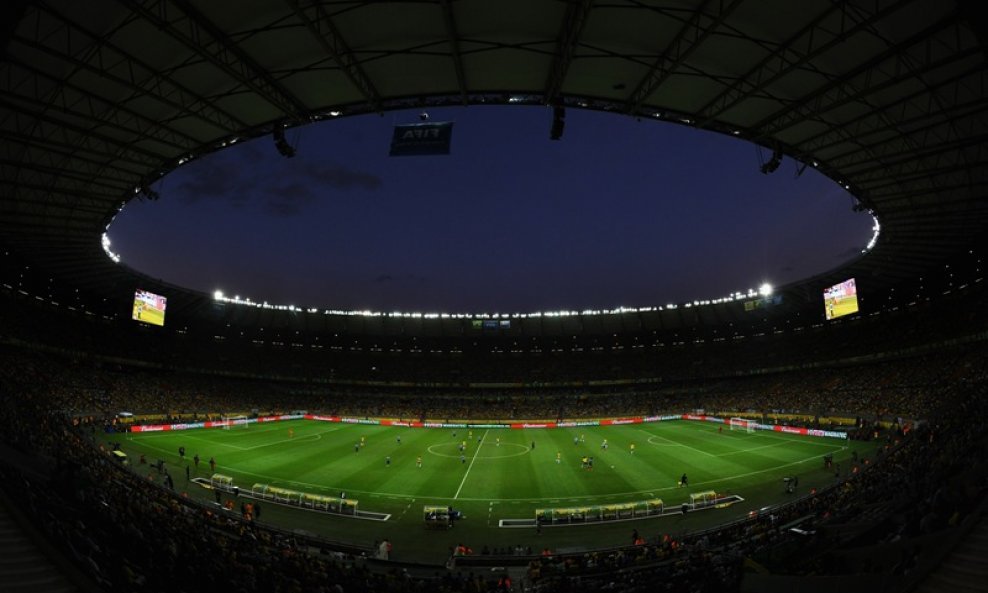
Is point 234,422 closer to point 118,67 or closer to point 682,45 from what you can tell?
point 118,67

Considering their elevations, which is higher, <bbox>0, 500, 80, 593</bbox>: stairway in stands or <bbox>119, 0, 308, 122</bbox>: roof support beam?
<bbox>119, 0, 308, 122</bbox>: roof support beam

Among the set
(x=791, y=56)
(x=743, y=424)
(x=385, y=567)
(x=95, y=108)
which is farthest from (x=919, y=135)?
(x=743, y=424)

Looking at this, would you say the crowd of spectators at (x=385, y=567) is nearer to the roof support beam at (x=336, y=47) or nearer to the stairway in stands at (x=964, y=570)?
the stairway in stands at (x=964, y=570)

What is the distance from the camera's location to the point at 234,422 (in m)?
60.1

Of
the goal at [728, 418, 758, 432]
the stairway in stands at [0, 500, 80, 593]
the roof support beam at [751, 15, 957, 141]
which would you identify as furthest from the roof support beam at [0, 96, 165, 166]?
the goal at [728, 418, 758, 432]

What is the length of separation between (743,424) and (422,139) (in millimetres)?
53201

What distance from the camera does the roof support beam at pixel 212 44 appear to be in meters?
14.1

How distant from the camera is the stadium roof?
14.7 meters

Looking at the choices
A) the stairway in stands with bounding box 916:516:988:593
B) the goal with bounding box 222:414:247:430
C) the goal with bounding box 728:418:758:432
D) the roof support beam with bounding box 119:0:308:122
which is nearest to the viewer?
the stairway in stands with bounding box 916:516:988:593

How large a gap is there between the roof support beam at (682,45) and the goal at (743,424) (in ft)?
152

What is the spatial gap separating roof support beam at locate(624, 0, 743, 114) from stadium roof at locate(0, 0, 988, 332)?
66 mm

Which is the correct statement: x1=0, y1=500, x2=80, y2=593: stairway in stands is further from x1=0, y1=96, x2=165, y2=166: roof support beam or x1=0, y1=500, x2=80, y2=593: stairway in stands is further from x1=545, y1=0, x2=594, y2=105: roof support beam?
x1=0, y1=96, x2=165, y2=166: roof support beam

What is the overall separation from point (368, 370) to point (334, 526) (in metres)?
72.0

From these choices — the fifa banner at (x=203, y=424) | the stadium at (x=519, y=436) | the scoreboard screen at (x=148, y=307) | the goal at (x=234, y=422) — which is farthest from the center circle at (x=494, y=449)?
the scoreboard screen at (x=148, y=307)
